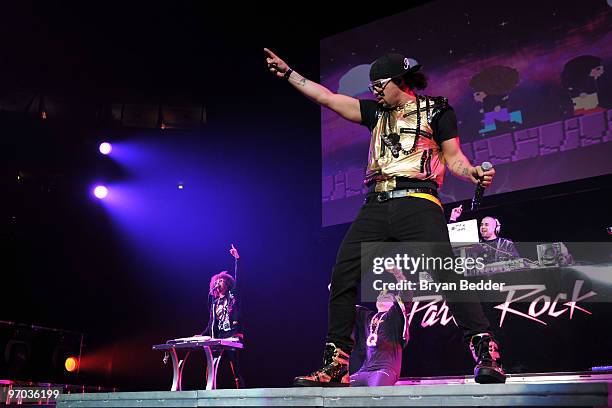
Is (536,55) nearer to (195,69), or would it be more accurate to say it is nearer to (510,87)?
(510,87)

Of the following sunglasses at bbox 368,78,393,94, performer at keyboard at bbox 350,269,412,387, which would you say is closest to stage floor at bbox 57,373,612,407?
sunglasses at bbox 368,78,393,94

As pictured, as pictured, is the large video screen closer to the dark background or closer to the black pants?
the dark background

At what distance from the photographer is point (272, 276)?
31.9 ft

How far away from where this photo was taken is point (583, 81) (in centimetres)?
681

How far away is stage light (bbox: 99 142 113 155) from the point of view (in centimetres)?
1019

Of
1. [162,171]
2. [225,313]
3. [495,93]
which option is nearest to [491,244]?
[495,93]

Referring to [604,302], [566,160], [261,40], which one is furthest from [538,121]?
[261,40]

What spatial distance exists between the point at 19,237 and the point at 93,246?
3.61ft

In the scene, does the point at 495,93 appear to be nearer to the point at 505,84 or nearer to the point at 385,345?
the point at 505,84

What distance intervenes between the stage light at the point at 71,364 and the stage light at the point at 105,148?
311 cm

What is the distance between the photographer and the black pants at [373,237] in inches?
126

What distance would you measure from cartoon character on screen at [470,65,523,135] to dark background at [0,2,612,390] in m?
1.75

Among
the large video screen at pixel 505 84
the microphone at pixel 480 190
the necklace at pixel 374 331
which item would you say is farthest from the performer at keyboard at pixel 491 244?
the microphone at pixel 480 190

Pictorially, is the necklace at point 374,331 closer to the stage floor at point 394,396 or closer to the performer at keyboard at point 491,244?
the performer at keyboard at point 491,244
